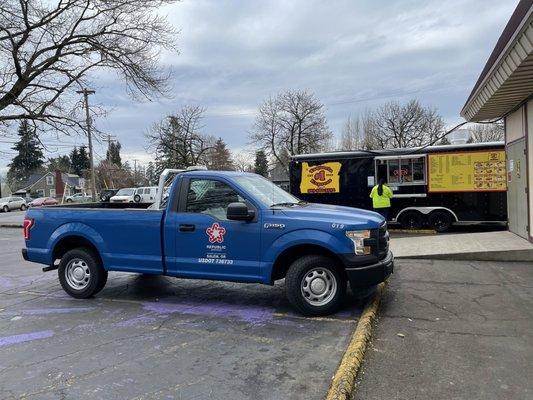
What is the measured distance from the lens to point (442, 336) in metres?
5.18

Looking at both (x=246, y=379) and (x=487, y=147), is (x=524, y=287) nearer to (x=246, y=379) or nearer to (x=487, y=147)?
(x=246, y=379)

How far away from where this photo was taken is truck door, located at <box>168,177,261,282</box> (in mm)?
6258

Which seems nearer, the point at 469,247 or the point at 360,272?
the point at 360,272

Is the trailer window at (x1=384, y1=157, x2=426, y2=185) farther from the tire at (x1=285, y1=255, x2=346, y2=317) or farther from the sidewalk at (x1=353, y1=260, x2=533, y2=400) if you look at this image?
the tire at (x1=285, y1=255, x2=346, y2=317)

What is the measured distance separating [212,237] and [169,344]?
1.68 metres

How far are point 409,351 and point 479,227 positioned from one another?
12106 mm

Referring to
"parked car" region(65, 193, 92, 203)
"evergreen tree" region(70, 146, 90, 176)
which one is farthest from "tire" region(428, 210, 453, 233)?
"evergreen tree" region(70, 146, 90, 176)

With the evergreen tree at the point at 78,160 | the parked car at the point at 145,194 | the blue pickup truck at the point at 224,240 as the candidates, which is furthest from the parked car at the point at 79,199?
the evergreen tree at the point at 78,160

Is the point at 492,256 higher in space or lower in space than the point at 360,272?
lower

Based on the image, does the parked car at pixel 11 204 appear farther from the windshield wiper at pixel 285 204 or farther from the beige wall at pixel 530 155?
the beige wall at pixel 530 155

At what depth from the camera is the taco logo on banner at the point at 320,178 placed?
51.3 feet

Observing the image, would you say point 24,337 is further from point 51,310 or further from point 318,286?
point 318,286

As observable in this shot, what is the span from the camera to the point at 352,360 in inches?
171

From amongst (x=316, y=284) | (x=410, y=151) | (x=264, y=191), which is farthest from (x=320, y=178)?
(x=316, y=284)
